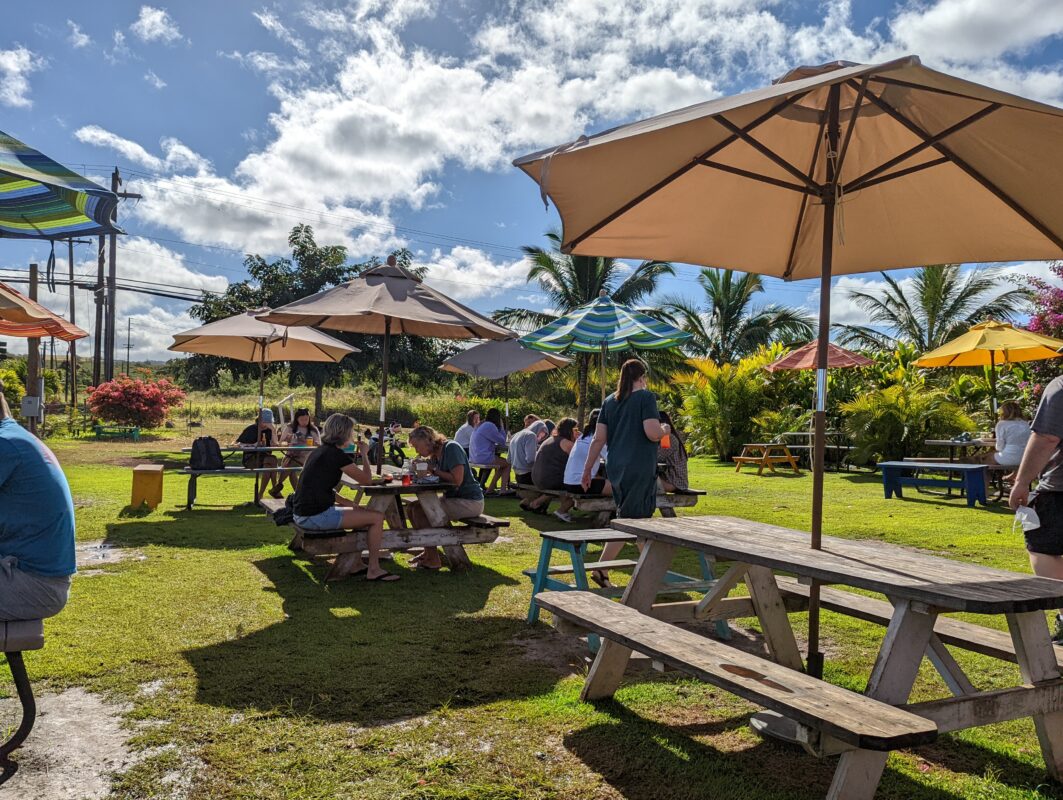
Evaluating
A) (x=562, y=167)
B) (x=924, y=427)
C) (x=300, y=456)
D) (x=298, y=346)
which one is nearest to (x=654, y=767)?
(x=562, y=167)

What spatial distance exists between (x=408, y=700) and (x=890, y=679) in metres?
2.15

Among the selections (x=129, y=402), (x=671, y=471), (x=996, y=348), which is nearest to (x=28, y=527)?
(x=671, y=471)

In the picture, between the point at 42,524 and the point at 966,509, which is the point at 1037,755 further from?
the point at 966,509

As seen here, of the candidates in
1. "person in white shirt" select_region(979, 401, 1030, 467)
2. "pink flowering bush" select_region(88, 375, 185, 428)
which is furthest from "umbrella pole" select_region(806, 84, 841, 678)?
"pink flowering bush" select_region(88, 375, 185, 428)

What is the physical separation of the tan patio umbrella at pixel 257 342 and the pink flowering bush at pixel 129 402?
12.1 metres

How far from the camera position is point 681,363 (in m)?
27.8

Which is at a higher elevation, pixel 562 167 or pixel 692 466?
pixel 562 167

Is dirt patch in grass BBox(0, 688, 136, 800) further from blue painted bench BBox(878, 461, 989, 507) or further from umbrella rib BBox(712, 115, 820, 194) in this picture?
blue painted bench BBox(878, 461, 989, 507)

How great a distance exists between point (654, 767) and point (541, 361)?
1237 centimetres

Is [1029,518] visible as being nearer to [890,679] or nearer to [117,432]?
[890,679]

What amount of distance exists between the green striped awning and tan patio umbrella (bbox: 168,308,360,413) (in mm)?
2678

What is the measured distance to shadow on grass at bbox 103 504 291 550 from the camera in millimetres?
7750

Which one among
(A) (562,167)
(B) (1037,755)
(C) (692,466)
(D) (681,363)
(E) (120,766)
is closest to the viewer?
(E) (120,766)

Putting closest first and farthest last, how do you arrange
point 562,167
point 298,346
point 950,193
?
1. point 562,167
2. point 950,193
3. point 298,346
